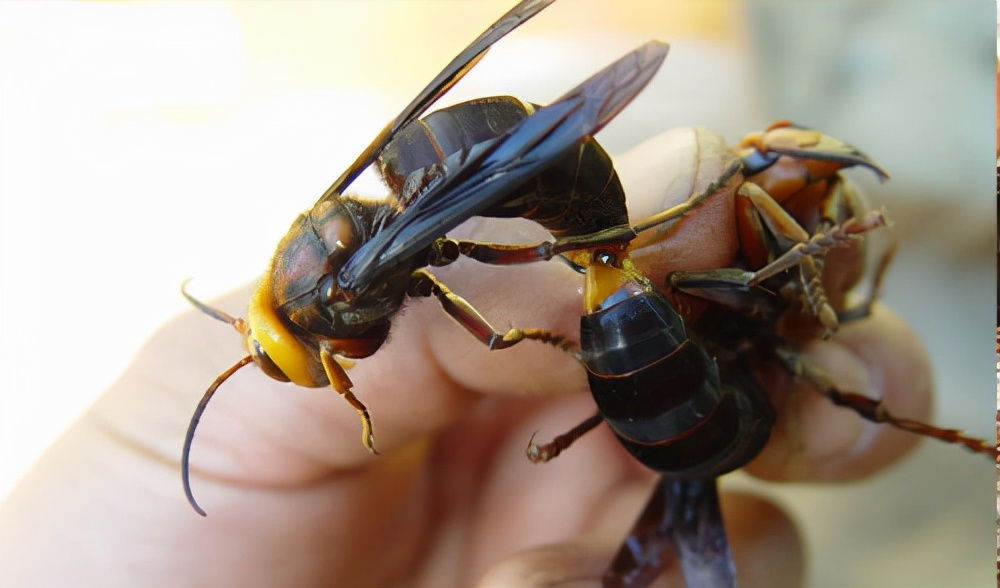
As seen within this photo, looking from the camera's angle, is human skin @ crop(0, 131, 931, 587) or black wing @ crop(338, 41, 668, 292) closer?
black wing @ crop(338, 41, 668, 292)

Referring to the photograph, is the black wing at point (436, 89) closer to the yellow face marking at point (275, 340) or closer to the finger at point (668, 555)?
the yellow face marking at point (275, 340)

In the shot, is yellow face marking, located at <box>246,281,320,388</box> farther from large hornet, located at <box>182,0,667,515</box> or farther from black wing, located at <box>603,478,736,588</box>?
black wing, located at <box>603,478,736,588</box>

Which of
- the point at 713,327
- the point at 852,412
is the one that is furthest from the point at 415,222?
the point at 852,412

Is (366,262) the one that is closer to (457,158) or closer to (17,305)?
(457,158)

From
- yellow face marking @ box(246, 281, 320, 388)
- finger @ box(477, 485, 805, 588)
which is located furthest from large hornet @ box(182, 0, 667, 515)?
finger @ box(477, 485, 805, 588)

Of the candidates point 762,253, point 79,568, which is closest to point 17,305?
point 79,568

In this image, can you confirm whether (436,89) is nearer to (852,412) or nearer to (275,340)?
(275,340)
